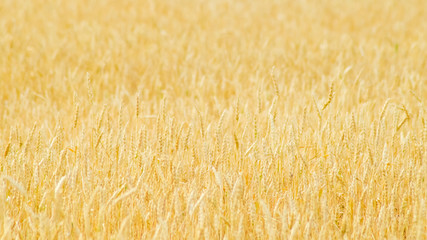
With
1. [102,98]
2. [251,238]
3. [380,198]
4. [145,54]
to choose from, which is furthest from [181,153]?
[145,54]

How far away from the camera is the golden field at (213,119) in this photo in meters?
1.88

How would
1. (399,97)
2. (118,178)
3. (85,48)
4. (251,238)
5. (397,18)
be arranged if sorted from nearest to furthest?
(251,238) → (118,178) → (399,97) → (85,48) → (397,18)

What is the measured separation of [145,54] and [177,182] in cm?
272

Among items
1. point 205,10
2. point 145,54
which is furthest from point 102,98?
point 205,10

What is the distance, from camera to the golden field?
188 cm

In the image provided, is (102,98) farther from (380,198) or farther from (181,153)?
(380,198)

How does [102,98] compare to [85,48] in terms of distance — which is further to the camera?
[85,48]

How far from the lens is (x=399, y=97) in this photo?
11.5 ft

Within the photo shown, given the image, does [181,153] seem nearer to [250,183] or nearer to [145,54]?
[250,183]

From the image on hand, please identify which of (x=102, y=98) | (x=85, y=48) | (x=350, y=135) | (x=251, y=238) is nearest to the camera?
(x=251, y=238)

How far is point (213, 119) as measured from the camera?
3154 mm

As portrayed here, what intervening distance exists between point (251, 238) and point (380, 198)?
0.62m

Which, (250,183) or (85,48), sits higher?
(85,48)

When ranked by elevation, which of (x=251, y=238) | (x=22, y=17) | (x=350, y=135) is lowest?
(x=251, y=238)
